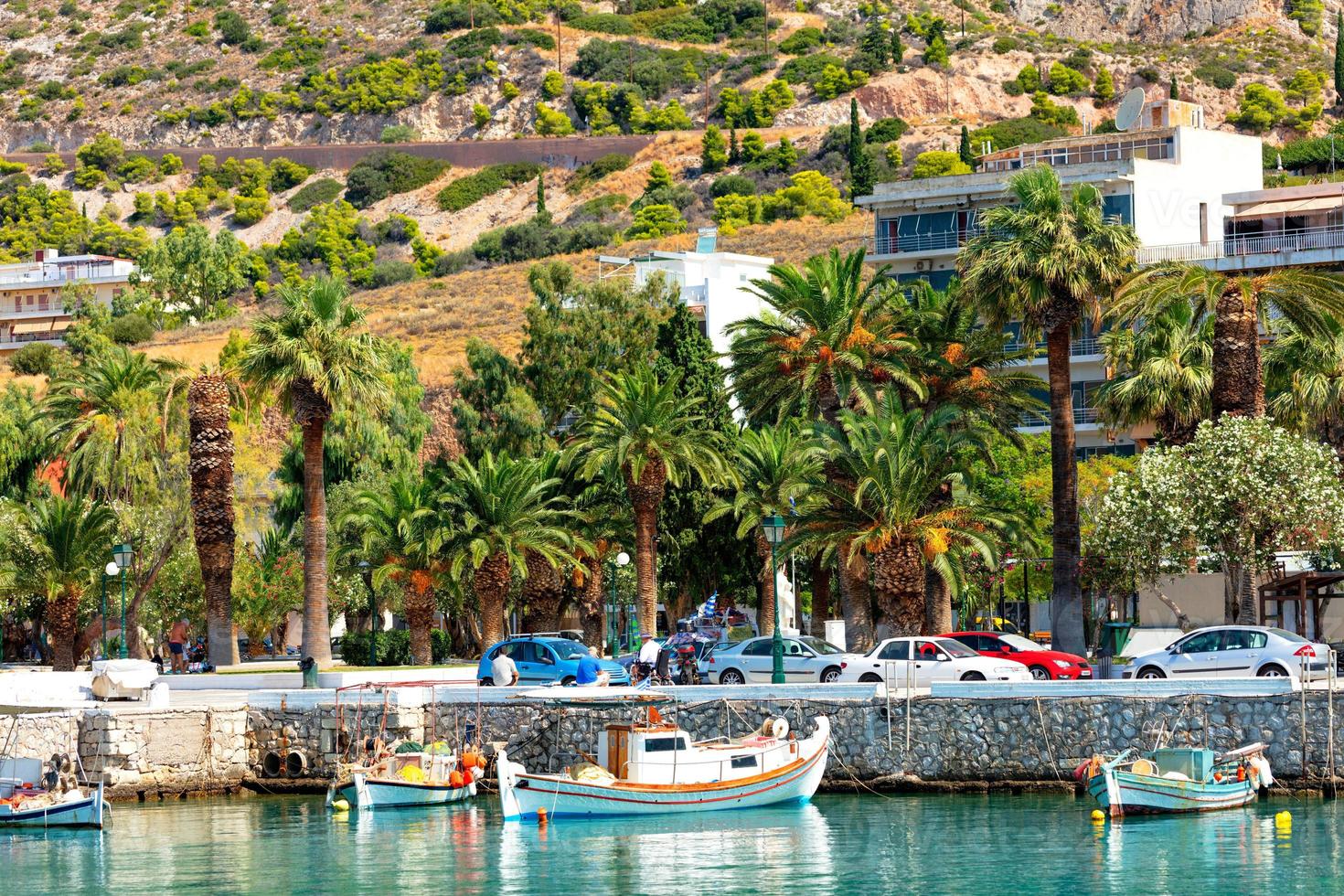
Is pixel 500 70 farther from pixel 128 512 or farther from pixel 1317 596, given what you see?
pixel 1317 596

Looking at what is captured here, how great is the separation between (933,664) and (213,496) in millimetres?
22822

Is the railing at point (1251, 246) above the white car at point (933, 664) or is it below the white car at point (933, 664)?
above

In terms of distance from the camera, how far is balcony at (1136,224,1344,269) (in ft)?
246

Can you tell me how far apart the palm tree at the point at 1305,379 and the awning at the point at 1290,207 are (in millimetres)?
23143

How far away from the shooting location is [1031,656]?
42.3 metres

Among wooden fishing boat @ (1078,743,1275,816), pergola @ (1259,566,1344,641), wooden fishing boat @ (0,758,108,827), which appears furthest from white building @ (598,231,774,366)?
wooden fishing boat @ (1078,743,1275,816)

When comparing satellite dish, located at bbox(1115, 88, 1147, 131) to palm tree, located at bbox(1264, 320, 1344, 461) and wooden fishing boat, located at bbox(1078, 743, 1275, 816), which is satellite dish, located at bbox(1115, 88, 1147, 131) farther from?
wooden fishing boat, located at bbox(1078, 743, 1275, 816)

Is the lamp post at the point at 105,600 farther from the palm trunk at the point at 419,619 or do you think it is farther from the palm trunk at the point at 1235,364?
the palm trunk at the point at 1235,364

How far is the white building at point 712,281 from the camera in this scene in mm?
84000

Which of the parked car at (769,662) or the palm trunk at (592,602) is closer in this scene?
the parked car at (769,662)

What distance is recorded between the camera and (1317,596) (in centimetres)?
4672

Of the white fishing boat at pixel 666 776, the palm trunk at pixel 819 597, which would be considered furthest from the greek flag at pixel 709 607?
the white fishing boat at pixel 666 776

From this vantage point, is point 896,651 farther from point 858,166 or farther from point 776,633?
point 858,166

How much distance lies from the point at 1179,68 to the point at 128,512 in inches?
5338
